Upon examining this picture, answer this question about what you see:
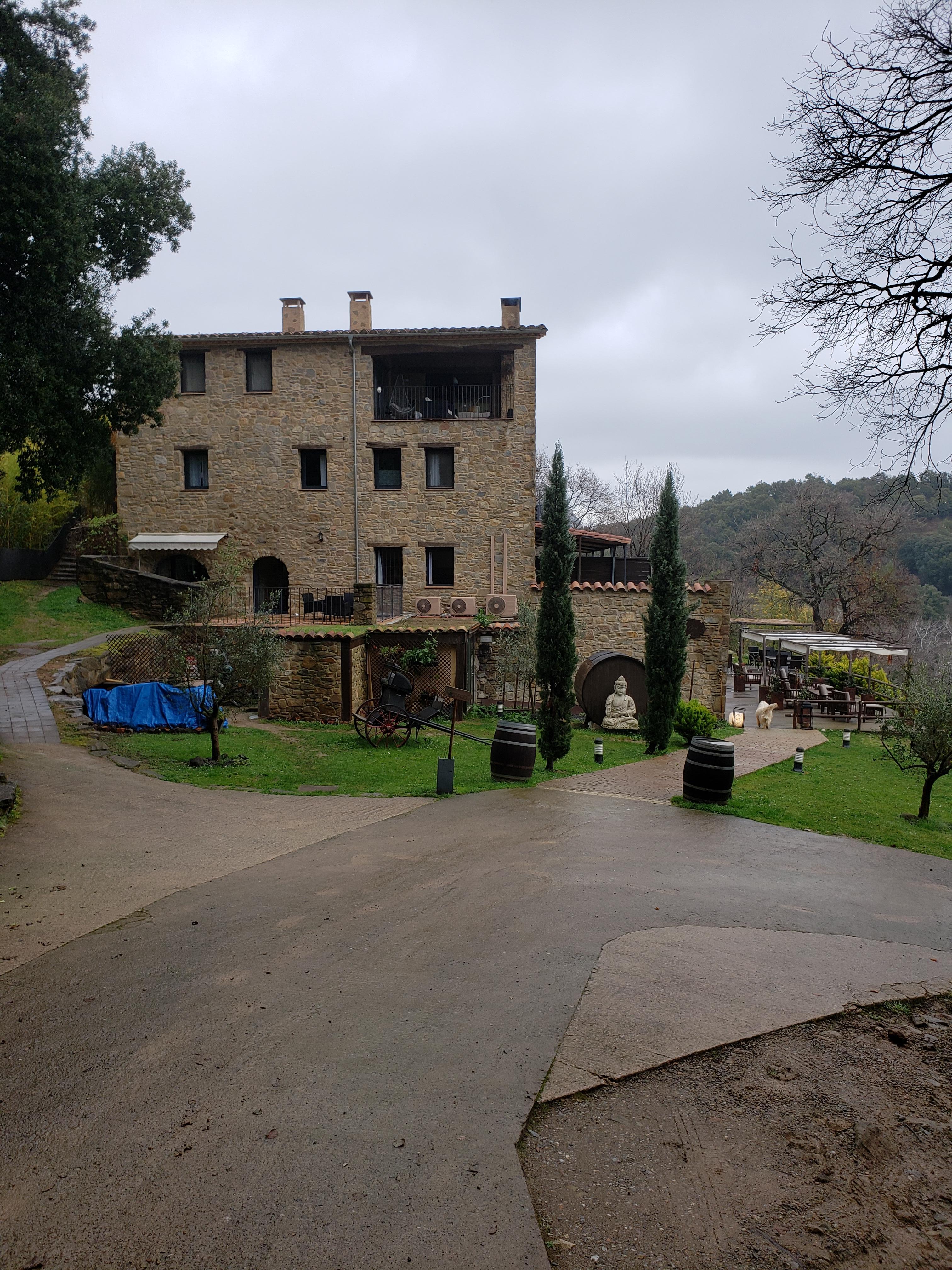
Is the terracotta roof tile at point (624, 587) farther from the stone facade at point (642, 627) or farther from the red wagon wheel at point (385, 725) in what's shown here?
the red wagon wheel at point (385, 725)

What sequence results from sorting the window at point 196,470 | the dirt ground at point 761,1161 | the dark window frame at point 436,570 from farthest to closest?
the window at point 196,470, the dark window frame at point 436,570, the dirt ground at point 761,1161

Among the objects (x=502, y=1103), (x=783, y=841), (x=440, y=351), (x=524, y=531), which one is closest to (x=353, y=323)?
(x=440, y=351)

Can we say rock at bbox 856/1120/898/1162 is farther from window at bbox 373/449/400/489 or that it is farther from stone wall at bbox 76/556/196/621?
window at bbox 373/449/400/489

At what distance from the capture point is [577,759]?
14.3 m

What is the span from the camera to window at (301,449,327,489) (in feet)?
87.0

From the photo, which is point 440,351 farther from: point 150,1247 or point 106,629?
point 150,1247

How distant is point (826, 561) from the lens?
118ft

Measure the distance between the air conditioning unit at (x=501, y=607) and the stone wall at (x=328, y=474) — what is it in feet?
6.09

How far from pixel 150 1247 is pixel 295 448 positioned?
25599 millimetres

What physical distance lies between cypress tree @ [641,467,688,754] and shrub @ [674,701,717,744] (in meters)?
1.23

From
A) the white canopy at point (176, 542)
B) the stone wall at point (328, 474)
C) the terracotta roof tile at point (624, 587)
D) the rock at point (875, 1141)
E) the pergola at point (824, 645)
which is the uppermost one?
the stone wall at point (328, 474)

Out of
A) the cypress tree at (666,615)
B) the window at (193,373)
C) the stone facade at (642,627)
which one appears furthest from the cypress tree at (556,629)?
the window at (193,373)

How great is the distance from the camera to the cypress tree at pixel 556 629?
12.9m

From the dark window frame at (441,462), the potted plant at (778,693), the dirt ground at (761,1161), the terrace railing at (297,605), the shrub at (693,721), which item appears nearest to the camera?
the dirt ground at (761,1161)
